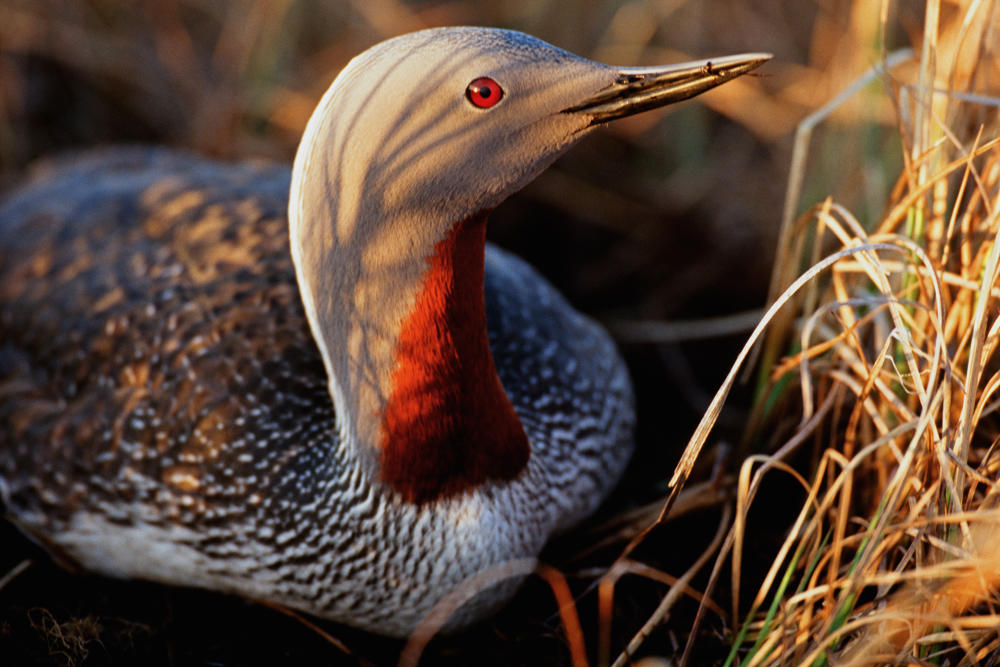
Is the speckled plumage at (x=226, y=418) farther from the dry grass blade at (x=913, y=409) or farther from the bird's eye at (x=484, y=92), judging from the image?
the bird's eye at (x=484, y=92)

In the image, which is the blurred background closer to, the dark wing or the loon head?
the dark wing

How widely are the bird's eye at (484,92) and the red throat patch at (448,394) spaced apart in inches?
8.0

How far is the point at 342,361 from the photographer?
6.04 ft

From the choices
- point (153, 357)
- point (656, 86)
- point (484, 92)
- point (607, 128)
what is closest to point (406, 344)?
point (484, 92)

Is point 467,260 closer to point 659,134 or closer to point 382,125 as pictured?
point 382,125

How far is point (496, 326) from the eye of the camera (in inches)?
92.5

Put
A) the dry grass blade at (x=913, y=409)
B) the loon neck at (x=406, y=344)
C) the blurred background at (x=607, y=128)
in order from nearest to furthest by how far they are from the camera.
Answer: the dry grass blade at (x=913, y=409) → the loon neck at (x=406, y=344) → the blurred background at (x=607, y=128)

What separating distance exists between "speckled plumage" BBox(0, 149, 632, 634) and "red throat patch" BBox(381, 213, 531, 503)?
7 cm

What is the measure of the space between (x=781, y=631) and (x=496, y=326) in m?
1.02

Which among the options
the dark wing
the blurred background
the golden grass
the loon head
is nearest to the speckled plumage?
the dark wing

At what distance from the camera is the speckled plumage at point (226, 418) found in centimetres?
198

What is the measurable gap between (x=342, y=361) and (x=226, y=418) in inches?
14.5

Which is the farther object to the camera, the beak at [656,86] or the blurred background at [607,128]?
the blurred background at [607,128]

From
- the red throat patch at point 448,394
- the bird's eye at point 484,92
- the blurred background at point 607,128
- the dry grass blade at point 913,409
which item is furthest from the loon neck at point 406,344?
the blurred background at point 607,128
